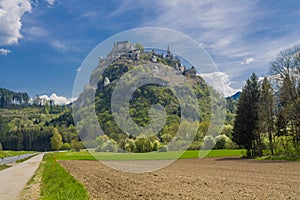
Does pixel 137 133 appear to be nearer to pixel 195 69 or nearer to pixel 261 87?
pixel 195 69

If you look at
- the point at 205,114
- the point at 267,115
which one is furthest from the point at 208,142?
the point at 205,114

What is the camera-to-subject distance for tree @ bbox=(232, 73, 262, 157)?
55728 mm

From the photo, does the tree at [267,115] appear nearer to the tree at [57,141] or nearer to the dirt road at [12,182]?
the dirt road at [12,182]

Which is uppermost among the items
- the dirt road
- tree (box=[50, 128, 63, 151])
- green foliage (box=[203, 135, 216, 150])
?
tree (box=[50, 128, 63, 151])

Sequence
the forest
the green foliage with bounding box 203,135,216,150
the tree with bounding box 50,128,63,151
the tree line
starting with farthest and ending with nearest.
→ the tree with bounding box 50,128,63,151, the green foliage with bounding box 203,135,216,150, the tree line, the forest

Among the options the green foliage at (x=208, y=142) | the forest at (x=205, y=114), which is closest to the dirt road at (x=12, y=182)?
the forest at (x=205, y=114)

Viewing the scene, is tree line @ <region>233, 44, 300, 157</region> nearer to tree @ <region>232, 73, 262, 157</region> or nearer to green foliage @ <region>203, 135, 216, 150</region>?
tree @ <region>232, 73, 262, 157</region>

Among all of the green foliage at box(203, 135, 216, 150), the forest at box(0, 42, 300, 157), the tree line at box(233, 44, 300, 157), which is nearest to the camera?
the forest at box(0, 42, 300, 157)

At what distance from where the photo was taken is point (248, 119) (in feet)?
185

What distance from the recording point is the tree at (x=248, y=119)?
55.7 m

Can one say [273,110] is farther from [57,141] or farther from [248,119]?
[57,141]

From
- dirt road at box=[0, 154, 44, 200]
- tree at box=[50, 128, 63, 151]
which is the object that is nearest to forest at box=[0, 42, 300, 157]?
dirt road at box=[0, 154, 44, 200]

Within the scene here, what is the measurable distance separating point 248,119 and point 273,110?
14.8 feet

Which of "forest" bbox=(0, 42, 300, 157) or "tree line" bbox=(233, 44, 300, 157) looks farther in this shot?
"tree line" bbox=(233, 44, 300, 157)
